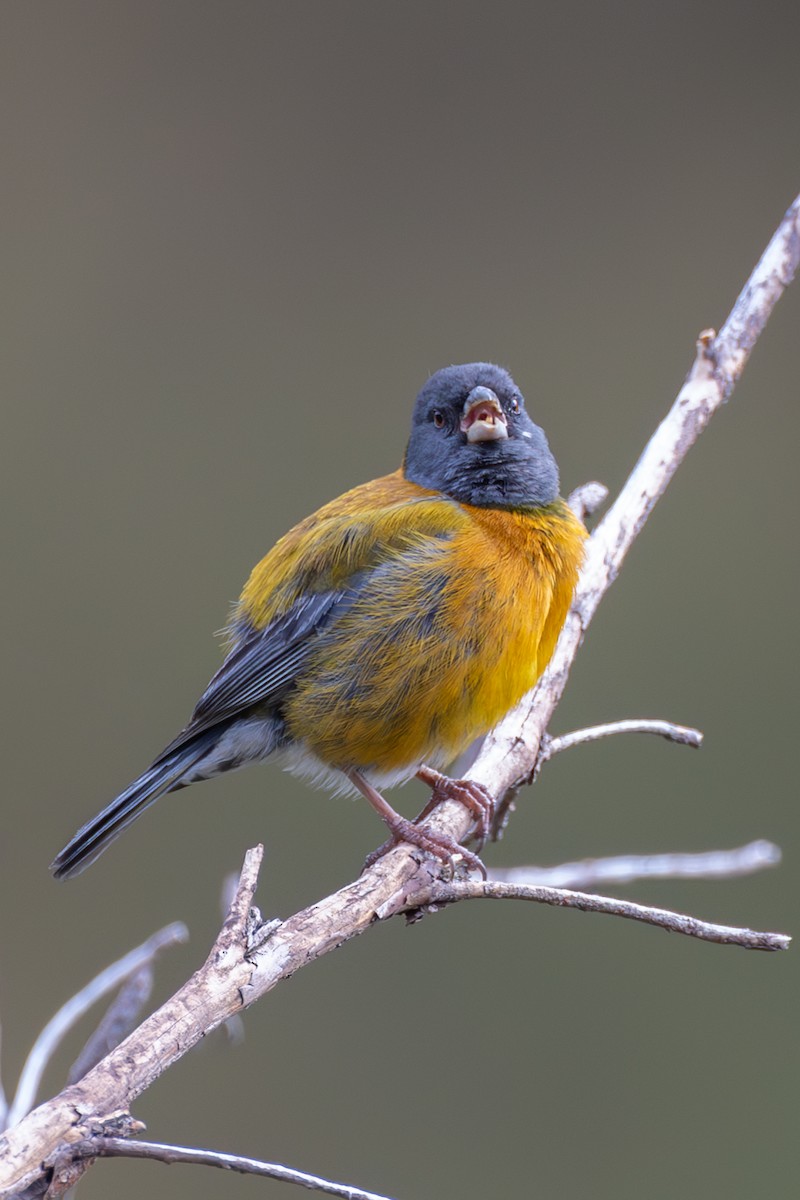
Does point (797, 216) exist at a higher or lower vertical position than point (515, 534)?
higher

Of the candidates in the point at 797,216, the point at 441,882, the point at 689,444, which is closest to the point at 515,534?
the point at 689,444

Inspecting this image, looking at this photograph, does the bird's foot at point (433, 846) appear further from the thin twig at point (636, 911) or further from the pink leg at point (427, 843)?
the thin twig at point (636, 911)

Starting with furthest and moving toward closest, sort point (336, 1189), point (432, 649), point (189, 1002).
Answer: point (432, 649)
point (189, 1002)
point (336, 1189)

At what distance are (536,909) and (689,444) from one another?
2372mm

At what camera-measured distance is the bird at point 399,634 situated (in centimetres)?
299

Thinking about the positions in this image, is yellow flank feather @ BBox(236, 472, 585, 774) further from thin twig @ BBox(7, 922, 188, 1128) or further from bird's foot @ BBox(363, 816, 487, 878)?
thin twig @ BBox(7, 922, 188, 1128)

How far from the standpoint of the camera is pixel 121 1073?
1712mm

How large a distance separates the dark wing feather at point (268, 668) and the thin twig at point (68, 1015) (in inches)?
26.1

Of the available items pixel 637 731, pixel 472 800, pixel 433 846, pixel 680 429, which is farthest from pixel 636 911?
pixel 680 429

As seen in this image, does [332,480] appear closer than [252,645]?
No

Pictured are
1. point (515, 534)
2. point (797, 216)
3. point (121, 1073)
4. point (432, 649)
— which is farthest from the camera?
point (797, 216)

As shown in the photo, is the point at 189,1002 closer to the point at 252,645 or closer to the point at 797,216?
the point at 252,645

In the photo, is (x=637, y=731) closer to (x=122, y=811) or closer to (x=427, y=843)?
(x=427, y=843)

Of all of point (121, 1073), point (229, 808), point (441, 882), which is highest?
point (229, 808)
